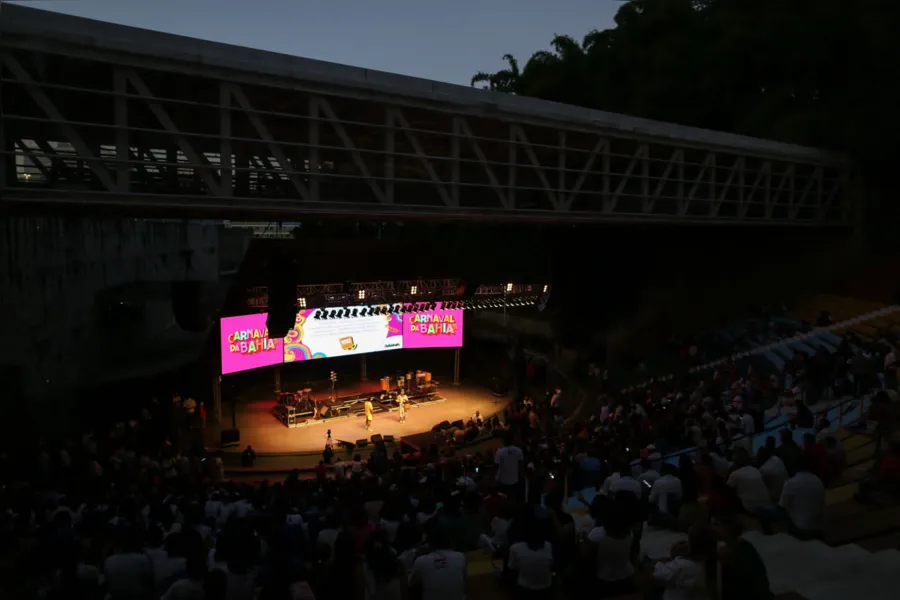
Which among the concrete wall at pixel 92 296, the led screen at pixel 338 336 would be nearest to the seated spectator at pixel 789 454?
the concrete wall at pixel 92 296

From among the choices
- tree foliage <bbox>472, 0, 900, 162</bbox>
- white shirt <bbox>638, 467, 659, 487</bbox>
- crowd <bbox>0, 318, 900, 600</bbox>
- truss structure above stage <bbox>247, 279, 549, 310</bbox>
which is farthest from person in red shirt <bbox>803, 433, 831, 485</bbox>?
tree foliage <bbox>472, 0, 900, 162</bbox>

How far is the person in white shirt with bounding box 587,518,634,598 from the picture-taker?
5.51 meters

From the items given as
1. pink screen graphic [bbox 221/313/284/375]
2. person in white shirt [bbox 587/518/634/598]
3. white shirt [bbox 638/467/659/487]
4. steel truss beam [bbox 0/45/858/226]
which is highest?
steel truss beam [bbox 0/45/858/226]

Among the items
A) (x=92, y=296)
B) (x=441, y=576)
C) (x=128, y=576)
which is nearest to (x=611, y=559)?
(x=441, y=576)

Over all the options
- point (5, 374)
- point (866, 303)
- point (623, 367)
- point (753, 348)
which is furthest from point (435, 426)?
point (866, 303)

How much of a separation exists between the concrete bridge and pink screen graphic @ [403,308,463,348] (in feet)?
27.0

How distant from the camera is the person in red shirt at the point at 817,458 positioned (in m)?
8.48

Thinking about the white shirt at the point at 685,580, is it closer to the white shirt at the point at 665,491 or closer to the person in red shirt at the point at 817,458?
the white shirt at the point at 665,491

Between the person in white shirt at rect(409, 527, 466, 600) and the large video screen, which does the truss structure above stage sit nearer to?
the large video screen

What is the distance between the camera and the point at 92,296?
2164cm

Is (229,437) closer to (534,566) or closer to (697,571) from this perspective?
(534,566)

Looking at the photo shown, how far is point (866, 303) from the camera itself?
2214cm

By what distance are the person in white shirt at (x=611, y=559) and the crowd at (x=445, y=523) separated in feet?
0.04

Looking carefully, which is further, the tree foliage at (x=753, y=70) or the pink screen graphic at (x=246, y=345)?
the pink screen graphic at (x=246, y=345)
